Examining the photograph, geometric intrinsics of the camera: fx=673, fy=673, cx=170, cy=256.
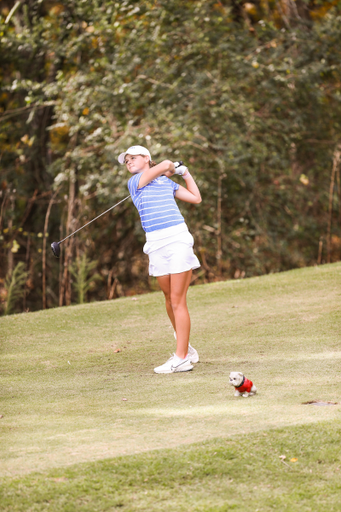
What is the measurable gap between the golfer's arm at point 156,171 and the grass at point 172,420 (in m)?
1.33

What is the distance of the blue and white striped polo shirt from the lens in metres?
4.61

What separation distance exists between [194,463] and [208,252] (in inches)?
338

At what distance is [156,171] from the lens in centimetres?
451

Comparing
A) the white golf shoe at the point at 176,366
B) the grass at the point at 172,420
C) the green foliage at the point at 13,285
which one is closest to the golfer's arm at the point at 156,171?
the white golf shoe at the point at 176,366

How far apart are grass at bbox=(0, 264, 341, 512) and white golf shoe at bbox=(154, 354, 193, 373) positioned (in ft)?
0.24

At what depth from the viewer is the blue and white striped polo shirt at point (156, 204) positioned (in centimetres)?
461

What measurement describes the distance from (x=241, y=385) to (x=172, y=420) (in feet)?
1.57

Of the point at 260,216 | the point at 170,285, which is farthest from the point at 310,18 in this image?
the point at 170,285

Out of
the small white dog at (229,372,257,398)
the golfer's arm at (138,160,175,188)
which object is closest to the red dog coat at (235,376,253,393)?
the small white dog at (229,372,257,398)

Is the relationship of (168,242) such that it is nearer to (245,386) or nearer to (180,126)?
(245,386)

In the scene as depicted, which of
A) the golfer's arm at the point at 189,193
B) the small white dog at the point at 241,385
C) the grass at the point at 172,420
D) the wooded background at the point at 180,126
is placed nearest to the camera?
the grass at the point at 172,420

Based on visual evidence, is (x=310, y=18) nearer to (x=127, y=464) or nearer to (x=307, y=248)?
→ (x=307, y=248)

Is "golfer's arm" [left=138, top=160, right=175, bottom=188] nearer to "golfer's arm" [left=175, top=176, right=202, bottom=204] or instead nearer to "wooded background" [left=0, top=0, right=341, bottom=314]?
"golfer's arm" [left=175, top=176, right=202, bottom=204]

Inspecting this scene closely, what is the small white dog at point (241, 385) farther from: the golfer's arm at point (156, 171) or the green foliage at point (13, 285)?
the green foliage at point (13, 285)
